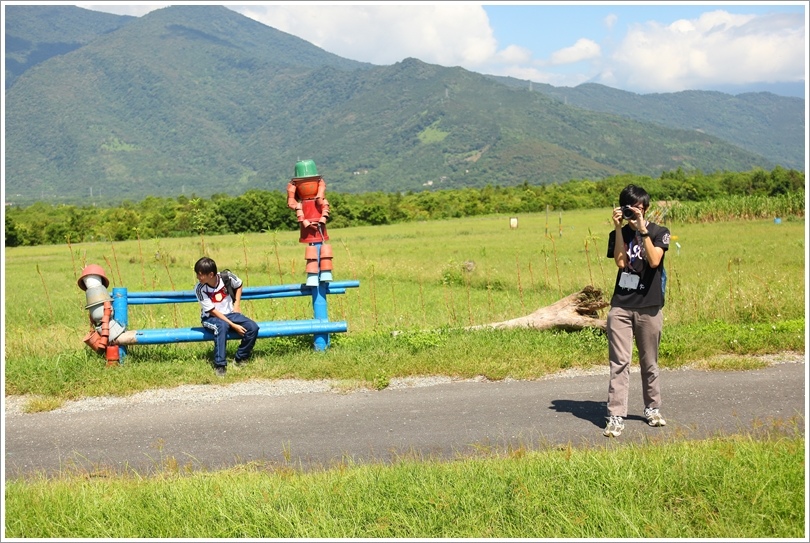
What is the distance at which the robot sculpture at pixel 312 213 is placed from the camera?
995 centimetres

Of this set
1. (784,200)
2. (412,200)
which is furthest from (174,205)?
(784,200)

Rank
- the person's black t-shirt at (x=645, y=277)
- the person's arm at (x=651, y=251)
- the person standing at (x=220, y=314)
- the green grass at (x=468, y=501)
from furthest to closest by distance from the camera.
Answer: the person standing at (x=220, y=314) < the person's black t-shirt at (x=645, y=277) < the person's arm at (x=651, y=251) < the green grass at (x=468, y=501)

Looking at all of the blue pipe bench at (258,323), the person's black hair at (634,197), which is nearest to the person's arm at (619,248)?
the person's black hair at (634,197)

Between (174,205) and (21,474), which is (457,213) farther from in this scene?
(21,474)

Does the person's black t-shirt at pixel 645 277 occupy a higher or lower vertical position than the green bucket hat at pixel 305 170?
lower

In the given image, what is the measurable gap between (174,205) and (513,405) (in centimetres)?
6648

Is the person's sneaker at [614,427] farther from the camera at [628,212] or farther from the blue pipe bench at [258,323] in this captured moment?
the blue pipe bench at [258,323]

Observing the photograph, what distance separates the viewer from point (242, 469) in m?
5.93

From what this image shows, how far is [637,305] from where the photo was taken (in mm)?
6918

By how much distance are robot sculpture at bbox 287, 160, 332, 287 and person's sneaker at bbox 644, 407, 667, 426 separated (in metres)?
4.44

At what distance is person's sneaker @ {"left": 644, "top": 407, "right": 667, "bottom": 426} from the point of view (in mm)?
6816

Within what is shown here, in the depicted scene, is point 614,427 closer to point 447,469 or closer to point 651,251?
point 651,251

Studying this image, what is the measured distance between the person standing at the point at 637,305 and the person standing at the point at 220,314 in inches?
167

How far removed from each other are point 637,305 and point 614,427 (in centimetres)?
107
